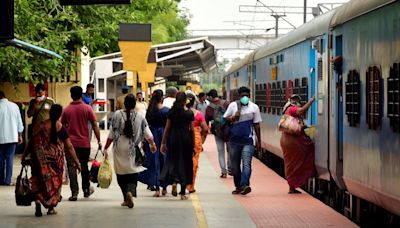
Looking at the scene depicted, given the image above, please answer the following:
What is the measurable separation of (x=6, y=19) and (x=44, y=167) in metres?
2.20

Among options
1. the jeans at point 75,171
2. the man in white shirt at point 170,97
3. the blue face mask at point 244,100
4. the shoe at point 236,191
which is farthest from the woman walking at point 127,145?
the shoe at point 236,191

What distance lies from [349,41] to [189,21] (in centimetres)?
7052

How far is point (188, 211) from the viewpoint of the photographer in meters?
14.0

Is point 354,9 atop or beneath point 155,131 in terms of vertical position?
atop

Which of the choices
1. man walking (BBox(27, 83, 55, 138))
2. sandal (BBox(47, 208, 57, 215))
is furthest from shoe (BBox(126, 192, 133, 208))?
man walking (BBox(27, 83, 55, 138))

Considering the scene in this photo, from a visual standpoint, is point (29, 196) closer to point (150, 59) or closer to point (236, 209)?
point (236, 209)

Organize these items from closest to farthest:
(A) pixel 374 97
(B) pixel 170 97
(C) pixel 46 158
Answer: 1. (A) pixel 374 97
2. (C) pixel 46 158
3. (B) pixel 170 97

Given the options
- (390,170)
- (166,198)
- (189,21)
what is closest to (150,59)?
(166,198)

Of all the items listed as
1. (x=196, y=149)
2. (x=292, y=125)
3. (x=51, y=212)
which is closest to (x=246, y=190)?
(x=196, y=149)

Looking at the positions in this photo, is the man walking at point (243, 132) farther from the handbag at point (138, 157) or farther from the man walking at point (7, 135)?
the man walking at point (7, 135)

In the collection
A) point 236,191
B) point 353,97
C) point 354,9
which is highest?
point 354,9

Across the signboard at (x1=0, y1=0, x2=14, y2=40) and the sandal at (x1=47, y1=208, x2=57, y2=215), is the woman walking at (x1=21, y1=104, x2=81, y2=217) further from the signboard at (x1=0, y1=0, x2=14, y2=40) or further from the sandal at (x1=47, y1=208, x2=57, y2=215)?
the signboard at (x1=0, y1=0, x2=14, y2=40)

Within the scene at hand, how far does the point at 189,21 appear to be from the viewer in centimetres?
8294

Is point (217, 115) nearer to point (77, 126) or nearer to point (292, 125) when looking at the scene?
point (292, 125)
